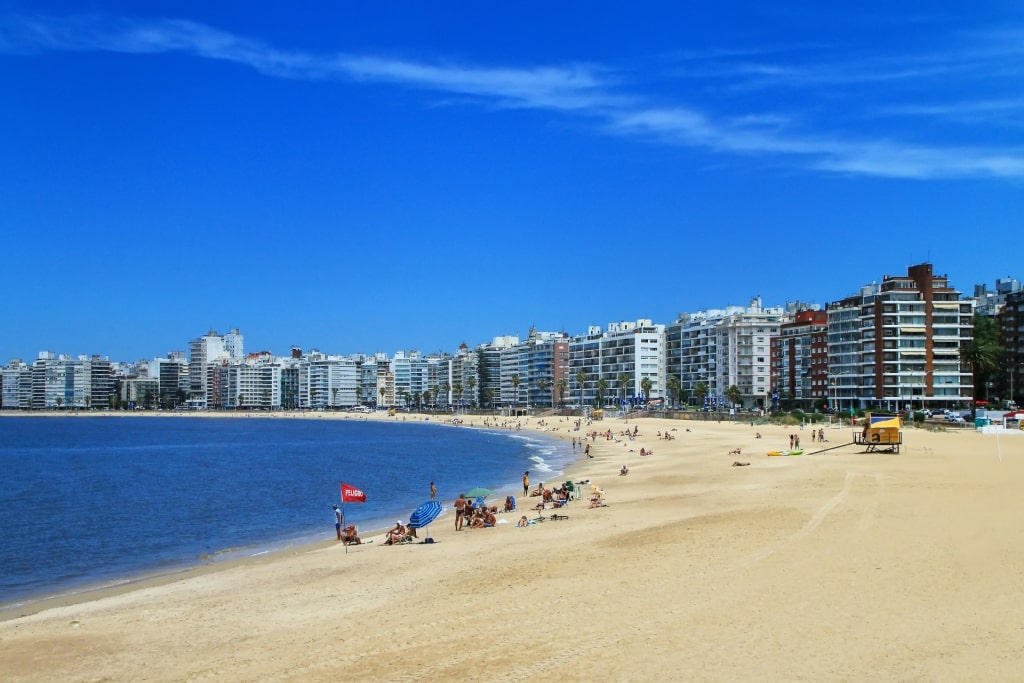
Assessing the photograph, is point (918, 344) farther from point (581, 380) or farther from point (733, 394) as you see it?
point (581, 380)

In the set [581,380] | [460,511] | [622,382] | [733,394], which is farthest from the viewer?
[581,380]

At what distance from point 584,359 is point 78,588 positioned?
164671mm

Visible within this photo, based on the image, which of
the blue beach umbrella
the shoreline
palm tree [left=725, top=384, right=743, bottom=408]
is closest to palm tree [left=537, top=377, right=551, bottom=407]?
palm tree [left=725, top=384, right=743, bottom=408]

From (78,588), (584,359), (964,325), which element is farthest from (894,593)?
(584,359)

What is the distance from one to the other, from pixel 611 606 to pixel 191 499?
31.9 metres

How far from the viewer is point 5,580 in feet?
74.4

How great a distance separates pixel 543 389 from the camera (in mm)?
190250

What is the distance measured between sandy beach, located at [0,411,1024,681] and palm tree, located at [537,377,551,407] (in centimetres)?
16089

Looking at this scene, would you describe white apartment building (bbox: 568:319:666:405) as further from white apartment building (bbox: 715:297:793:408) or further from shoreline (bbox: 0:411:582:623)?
shoreline (bbox: 0:411:582:623)

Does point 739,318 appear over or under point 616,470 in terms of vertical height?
over

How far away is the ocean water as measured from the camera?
25.5 metres

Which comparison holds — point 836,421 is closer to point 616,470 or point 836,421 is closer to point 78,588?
point 616,470

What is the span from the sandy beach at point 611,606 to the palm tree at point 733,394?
10815 cm

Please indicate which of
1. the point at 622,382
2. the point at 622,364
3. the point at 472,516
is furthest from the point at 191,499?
the point at 622,364
